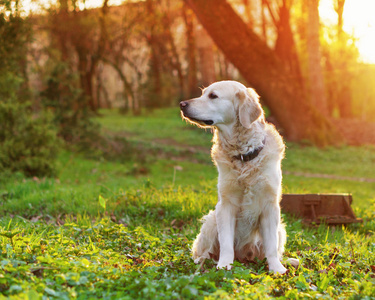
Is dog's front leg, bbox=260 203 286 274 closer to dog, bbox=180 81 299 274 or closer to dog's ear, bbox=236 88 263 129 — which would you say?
dog, bbox=180 81 299 274

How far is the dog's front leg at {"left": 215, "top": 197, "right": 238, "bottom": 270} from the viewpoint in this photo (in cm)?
425

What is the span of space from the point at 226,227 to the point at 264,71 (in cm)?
1190

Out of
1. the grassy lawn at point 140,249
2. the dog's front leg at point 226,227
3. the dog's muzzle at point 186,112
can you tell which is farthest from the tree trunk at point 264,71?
the dog's front leg at point 226,227

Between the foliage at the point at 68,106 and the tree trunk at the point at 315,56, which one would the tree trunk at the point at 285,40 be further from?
the foliage at the point at 68,106

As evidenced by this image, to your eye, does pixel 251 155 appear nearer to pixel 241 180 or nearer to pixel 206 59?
pixel 241 180

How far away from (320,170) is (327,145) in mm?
3550

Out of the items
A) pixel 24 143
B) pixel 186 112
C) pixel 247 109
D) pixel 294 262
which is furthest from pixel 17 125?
pixel 294 262

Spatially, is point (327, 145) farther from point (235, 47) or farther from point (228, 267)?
point (228, 267)

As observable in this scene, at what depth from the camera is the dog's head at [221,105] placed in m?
4.53

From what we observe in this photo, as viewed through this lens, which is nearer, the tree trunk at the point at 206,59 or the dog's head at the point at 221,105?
the dog's head at the point at 221,105

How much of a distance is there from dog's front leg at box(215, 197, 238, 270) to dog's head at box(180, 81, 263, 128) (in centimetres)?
88

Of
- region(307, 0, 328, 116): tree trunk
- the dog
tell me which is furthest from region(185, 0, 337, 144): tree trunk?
the dog

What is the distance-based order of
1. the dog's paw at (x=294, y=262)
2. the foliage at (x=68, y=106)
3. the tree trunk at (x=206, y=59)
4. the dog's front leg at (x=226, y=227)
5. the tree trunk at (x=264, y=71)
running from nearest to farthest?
the dog's front leg at (x=226, y=227) → the dog's paw at (x=294, y=262) → the foliage at (x=68, y=106) → the tree trunk at (x=264, y=71) → the tree trunk at (x=206, y=59)

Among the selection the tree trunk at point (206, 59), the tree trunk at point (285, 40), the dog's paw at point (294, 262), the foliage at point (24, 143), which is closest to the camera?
the dog's paw at point (294, 262)
